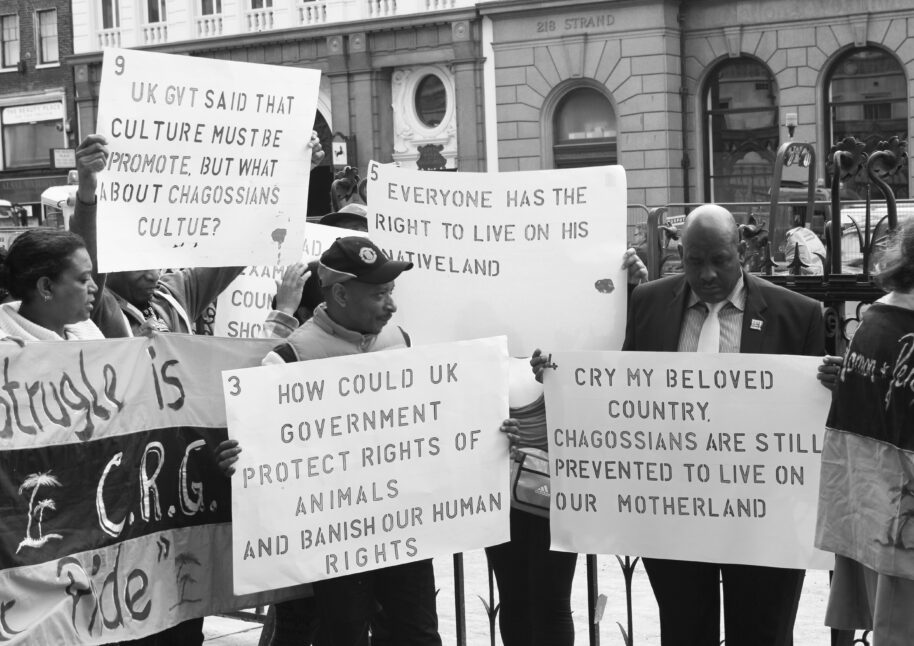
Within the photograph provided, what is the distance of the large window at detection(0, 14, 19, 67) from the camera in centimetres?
3931

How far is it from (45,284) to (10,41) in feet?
123

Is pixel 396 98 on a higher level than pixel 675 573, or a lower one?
higher

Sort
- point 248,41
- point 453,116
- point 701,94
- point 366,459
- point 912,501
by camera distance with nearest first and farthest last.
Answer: point 912,501, point 366,459, point 701,94, point 453,116, point 248,41

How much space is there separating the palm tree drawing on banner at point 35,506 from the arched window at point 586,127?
83.1ft

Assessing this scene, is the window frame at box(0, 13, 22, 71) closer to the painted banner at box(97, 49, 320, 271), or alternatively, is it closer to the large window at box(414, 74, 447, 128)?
the large window at box(414, 74, 447, 128)

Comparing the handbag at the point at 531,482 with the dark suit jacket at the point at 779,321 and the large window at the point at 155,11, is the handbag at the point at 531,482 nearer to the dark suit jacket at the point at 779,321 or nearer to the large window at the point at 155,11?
the dark suit jacket at the point at 779,321

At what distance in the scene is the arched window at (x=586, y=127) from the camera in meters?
29.4

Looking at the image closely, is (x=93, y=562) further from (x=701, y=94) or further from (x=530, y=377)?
(x=701, y=94)

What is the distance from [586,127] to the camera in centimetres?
2955

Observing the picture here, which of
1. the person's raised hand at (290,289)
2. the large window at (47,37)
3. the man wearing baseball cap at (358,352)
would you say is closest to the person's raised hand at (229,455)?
the man wearing baseball cap at (358,352)

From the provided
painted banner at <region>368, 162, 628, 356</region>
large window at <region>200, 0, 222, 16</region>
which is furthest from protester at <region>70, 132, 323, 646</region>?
large window at <region>200, 0, 222, 16</region>

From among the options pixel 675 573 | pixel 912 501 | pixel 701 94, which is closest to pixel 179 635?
pixel 675 573

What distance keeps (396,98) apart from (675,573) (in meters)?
27.5

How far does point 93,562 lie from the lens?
178 inches
